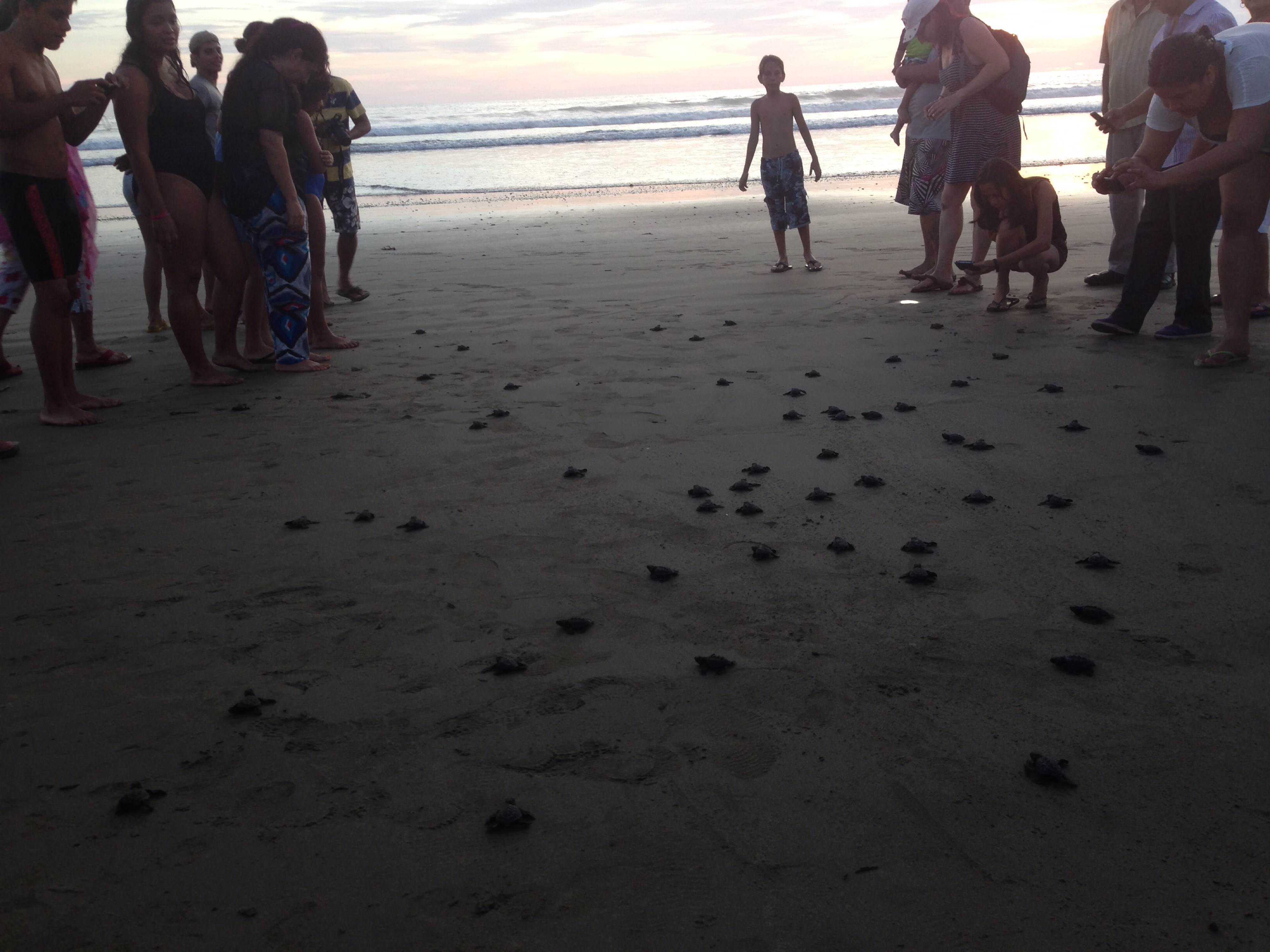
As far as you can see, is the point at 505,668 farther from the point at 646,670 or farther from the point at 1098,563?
the point at 1098,563

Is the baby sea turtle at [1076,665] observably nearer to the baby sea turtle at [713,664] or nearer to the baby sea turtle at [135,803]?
the baby sea turtle at [713,664]

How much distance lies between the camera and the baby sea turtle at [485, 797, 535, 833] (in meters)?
2.20

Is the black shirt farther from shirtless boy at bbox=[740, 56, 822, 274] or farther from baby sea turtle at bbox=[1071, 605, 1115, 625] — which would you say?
baby sea turtle at bbox=[1071, 605, 1115, 625]

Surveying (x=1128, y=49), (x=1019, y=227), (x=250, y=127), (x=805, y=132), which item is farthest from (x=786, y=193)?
(x=250, y=127)

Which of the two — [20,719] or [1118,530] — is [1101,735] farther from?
[20,719]

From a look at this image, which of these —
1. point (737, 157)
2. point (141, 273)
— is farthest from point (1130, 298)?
point (737, 157)

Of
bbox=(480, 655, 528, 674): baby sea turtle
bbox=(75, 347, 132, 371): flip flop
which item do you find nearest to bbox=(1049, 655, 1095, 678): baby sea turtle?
bbox=(480, 655, 528, 674): baby sea turtle

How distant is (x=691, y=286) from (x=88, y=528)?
6208 millimetres

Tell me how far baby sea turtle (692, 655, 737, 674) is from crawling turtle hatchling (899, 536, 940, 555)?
3.29 ft

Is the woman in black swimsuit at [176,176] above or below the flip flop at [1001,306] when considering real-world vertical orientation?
above

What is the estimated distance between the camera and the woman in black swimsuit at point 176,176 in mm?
5668

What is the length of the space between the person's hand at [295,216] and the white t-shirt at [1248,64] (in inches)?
211

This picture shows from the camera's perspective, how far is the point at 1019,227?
24.8 ft

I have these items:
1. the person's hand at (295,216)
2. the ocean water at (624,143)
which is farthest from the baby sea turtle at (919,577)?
the ocean water at (624,143)
